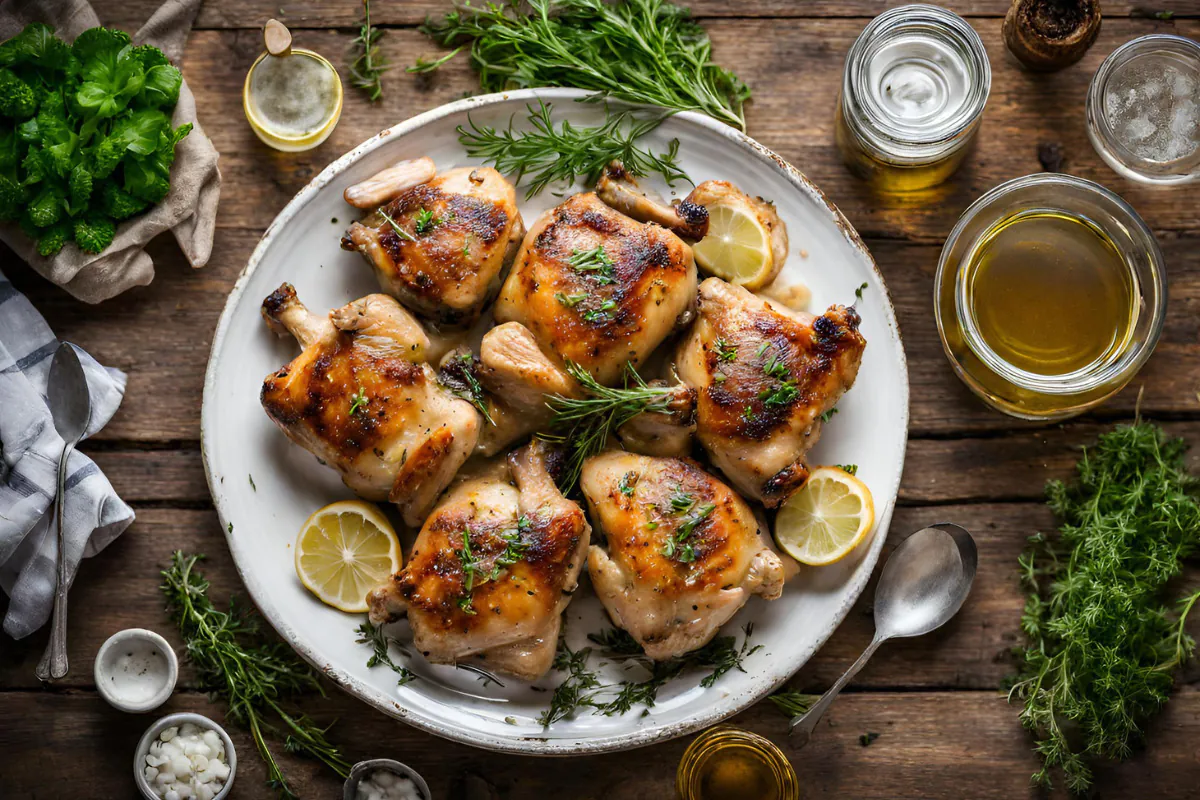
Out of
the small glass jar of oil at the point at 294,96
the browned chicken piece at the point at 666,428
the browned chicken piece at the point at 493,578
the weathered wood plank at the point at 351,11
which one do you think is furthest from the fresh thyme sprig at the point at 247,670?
the weathered wood plank at the point at 351,11

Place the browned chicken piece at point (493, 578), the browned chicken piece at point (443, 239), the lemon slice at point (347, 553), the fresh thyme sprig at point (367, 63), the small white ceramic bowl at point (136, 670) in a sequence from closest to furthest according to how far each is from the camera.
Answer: the browned chicken piece at point (493, 578)
the browned chicken piece at point (443, 239)
the lemon slice at point (347, 553)
the small white ceramic bowl at point (136, 670)
the fresh thyme sprig at point (367, 63)

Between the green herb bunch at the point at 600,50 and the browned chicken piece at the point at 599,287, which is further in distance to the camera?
the green herb bunch at the point at 600,50

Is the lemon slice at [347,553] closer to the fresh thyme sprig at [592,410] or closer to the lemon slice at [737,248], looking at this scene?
the fresh thyme sprig at [592,410]

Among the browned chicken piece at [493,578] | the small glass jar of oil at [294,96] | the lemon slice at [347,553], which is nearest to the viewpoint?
the browned chicken piece at [493,578]

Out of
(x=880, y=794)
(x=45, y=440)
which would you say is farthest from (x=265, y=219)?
(x=880, y=794)

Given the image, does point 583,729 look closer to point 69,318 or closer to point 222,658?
point 222,658

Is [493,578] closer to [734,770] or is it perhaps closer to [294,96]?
[734,770]
